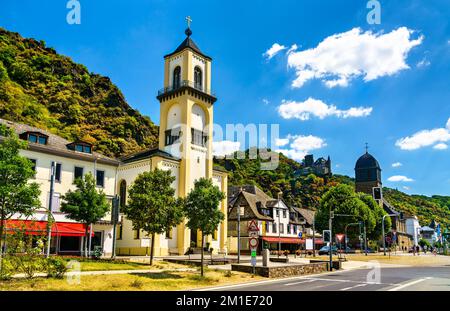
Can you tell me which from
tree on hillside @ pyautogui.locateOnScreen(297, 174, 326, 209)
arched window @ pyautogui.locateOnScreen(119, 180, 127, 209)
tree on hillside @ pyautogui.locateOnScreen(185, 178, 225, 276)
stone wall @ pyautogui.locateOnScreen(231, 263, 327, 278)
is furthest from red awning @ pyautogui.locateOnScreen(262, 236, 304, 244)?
tree on hillside @ pyautogui.locateOnScreen(297, 174, 326, 209)

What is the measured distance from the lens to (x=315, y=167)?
165 metres

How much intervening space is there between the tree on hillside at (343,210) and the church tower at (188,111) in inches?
1034

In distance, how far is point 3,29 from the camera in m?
110

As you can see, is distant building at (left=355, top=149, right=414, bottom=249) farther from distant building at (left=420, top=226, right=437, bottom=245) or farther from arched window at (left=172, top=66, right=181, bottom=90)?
arched window at (left=172, top=66, right=181, bottom=90)

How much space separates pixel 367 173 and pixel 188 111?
8855 centimetres

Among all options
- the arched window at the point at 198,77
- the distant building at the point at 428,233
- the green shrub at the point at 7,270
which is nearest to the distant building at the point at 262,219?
the arched window at the point at 198,77

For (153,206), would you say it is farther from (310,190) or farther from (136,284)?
(310,190)

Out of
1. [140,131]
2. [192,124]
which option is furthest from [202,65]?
[140,131]

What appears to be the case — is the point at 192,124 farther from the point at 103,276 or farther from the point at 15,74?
the point at 15,74

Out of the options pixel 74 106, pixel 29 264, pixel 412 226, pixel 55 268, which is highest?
pixel 74 106

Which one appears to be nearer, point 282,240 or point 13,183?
point 13,183

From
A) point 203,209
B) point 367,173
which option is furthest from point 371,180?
point 203,209

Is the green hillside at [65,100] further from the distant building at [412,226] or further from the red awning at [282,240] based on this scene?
the distant building at [412,226]

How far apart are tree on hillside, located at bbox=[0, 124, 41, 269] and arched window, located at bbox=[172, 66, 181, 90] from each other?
3284 centimetres
